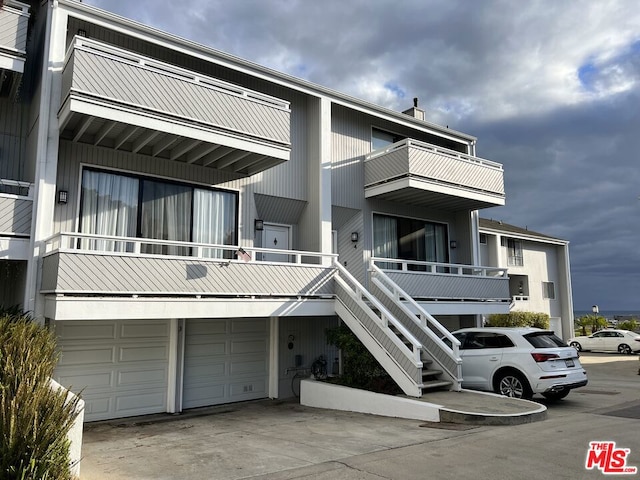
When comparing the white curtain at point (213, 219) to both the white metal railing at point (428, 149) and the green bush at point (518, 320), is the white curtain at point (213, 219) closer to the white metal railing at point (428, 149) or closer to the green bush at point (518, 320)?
the white metal railing at point (428, 149)

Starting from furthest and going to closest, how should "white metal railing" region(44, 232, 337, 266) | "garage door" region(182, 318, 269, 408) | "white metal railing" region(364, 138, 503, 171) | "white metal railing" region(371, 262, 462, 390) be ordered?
"white metal railing" region(364, 138, 503, 171) → "garage door" region(182, 318, 269, 408) → "white metal railing" region(371, 262, 462, 390) → "white metal railing" region(44, 232, 337, 266)

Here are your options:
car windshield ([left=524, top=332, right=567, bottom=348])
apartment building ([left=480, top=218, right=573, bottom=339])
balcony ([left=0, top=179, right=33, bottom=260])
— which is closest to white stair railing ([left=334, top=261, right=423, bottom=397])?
car windshield ([left=524, top=332, right=567, bottom=348])

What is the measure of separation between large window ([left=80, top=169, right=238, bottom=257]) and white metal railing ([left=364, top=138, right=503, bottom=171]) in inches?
205

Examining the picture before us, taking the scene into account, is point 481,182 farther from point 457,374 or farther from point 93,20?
point 93,20

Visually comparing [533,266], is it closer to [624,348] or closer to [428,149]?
[624,348]

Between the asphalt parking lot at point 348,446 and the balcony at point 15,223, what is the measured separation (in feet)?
12.8

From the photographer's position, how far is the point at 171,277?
1027 cm

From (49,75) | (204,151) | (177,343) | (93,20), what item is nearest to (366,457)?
(177,343)

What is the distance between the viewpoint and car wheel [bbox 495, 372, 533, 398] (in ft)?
36.2

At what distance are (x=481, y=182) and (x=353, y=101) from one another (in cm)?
519

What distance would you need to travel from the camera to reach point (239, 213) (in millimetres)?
13594

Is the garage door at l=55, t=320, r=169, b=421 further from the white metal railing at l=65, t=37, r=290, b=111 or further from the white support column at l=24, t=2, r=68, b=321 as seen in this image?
the white metal railing at l=65, t=37, r=290, b=111

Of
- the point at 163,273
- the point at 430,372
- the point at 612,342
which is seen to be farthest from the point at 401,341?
the point at 612,342

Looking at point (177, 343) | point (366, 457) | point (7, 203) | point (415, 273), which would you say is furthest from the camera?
point (415, 273)
